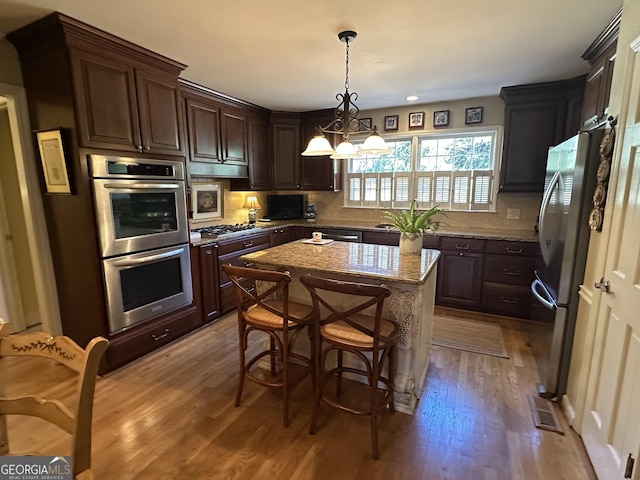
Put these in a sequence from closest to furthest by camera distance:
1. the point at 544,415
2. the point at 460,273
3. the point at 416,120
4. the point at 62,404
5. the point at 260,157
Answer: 1. the point at 62,404
2. the point at 544,415
3. the point at 460,273
4. the point at 416,120
5. the point at 260,157

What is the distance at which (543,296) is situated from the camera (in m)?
2.50

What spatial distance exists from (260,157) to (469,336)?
3.36m

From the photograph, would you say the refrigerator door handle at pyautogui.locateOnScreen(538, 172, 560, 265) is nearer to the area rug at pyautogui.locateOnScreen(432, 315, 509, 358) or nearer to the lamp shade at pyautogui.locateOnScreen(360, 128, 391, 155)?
the area rug at pyautogui.locateOnScreen(432, 315, 509, 358)

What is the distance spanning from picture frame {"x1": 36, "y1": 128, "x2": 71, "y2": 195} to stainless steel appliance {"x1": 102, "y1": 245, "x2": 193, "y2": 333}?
648 millimetres

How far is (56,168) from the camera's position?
2391mm

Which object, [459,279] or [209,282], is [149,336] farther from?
[459,279]

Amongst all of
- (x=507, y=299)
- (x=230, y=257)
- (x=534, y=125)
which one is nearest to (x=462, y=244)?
(x=507, y=299)

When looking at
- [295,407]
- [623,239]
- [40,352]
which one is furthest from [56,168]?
[623,239]

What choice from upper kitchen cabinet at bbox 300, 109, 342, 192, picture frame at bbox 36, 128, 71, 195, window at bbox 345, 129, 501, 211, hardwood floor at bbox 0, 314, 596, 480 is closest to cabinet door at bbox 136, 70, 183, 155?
picture frame at bbox 36, 128, 71, 195

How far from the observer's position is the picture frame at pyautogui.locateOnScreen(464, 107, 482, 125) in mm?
4023

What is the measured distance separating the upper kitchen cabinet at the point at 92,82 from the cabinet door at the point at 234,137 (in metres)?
1.12

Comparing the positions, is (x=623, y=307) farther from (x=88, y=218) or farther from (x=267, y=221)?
(x=267, y=221)

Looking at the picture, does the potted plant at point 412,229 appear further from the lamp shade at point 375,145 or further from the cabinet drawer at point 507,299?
the cabinet drawer at point 507,299

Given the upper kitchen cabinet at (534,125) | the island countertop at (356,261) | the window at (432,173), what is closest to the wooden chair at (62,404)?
the island countertop at (356,261)
